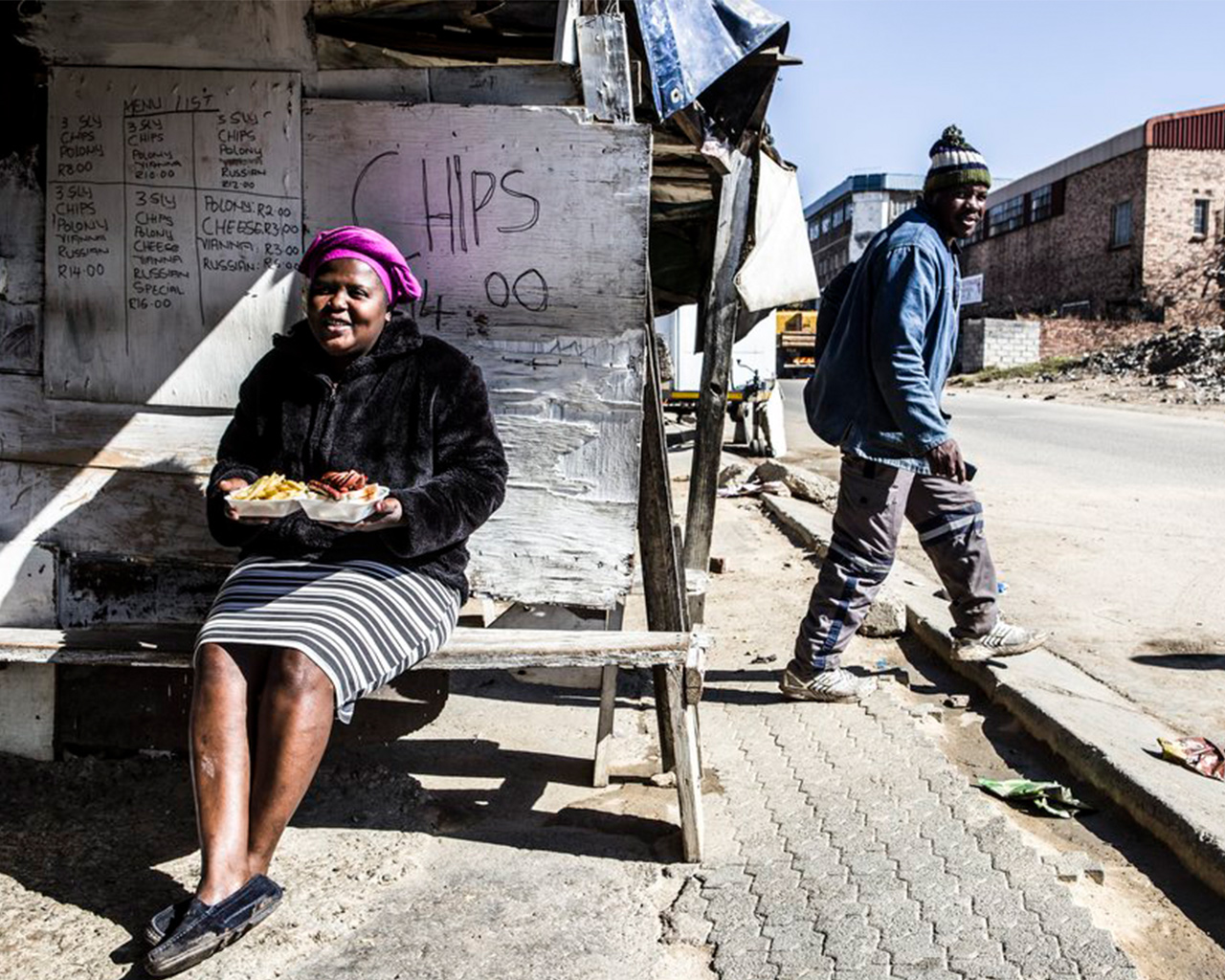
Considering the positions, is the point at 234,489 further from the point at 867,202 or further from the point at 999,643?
the point at 867,202

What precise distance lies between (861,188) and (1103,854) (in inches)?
2340

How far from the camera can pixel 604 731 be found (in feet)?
11.9

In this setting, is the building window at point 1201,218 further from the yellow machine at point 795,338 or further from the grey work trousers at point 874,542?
the grey work trousers at point 874,542

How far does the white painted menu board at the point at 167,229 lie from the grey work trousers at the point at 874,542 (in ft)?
7.08

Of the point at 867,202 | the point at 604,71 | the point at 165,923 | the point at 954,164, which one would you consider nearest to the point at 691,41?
the point at 604,71

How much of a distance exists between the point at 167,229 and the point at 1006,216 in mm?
47386

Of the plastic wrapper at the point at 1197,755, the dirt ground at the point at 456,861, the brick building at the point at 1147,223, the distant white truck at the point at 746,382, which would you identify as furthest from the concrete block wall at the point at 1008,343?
the plastic wrapper at the point at 1197,755

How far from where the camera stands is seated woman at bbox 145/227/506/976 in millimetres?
2568

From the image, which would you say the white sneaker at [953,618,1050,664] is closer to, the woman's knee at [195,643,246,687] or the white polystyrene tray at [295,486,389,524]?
the white polystyrene tray at [295,486,389,524]

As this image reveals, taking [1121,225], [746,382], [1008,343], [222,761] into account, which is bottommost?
[222,761]

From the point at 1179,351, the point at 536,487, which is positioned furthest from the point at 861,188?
the point at 536,487

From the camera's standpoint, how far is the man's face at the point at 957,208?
412cm

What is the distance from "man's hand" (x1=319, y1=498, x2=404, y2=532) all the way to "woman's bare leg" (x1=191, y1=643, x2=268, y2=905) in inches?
15.7

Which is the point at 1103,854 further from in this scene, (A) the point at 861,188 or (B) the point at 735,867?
(A) the point at 861,188
